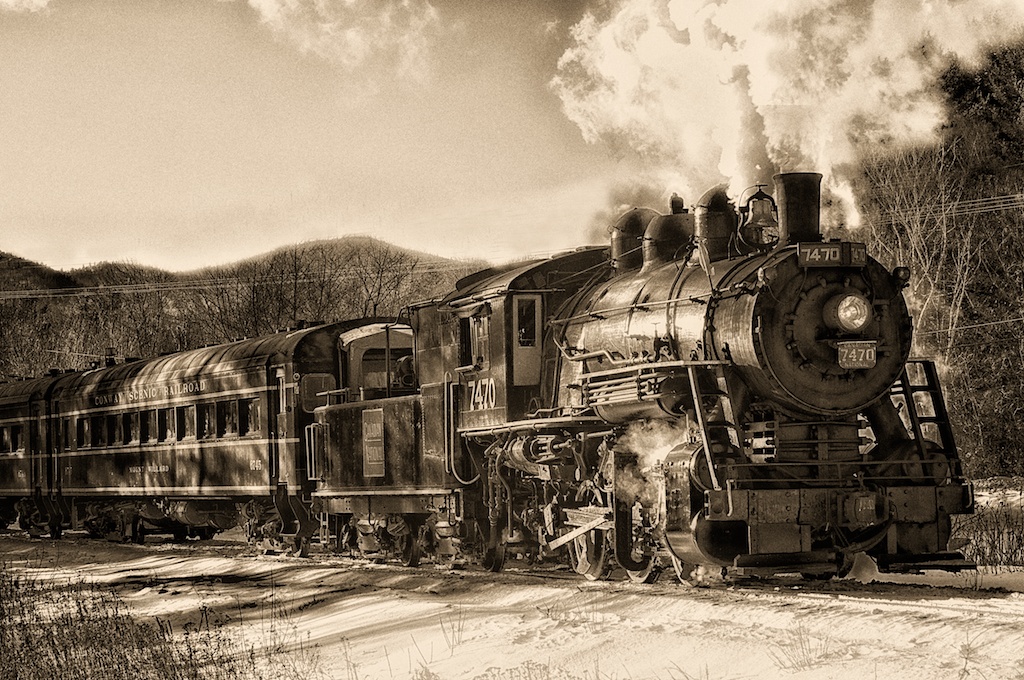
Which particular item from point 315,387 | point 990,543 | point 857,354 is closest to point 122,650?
point 857,354

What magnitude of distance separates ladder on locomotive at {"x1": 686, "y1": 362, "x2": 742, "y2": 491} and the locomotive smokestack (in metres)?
1.42

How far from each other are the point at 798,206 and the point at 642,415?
7.70 ft

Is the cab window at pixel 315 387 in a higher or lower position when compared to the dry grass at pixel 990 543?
higher

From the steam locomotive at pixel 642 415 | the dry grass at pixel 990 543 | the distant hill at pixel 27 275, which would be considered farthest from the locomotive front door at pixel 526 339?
the distant hill at pixel 27 275

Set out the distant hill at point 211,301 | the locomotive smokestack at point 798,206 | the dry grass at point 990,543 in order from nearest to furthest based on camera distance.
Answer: the locomotive smokestack at point 798,206, the dry grass at point 990,543, the distant hill at point 211,301

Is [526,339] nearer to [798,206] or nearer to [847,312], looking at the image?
[798,206]

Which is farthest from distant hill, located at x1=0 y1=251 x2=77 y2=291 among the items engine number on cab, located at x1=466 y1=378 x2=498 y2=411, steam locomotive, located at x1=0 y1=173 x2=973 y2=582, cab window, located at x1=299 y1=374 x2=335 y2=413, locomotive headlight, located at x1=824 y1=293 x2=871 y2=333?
locomotive headlight, located at x1=824 y1=293 x2=871 y2=333

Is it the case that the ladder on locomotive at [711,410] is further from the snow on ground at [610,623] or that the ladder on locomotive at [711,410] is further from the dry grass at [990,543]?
the dry grass at [990,543]

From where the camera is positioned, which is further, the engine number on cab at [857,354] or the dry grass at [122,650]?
the engine number on cab at [857,354]

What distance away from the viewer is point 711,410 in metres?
11.9

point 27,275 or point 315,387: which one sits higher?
point 27,275

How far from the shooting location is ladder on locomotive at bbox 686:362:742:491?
1114cm

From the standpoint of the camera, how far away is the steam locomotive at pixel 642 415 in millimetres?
11406

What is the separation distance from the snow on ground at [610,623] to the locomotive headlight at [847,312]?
2.28 m
